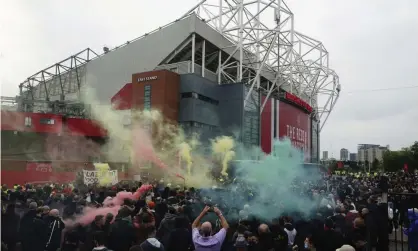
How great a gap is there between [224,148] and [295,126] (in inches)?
906

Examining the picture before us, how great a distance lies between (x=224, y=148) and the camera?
34.2m

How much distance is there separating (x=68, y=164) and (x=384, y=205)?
82.2 feet

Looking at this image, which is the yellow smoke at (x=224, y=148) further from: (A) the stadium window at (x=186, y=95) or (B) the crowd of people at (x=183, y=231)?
(B) the crowd of people at (x=183, y=231)

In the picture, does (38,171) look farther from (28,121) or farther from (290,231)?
(290,231)

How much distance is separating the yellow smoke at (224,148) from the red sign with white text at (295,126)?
13.0m

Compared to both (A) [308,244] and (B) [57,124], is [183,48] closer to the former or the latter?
(B) [57,124]

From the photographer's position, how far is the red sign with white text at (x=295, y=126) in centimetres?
4959

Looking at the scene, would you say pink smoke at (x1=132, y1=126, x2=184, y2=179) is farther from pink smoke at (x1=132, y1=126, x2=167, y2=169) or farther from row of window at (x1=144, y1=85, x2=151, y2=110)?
row of window at (x1=144, y1=85, x2=151, y2=110)

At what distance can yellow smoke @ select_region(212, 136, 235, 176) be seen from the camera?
3000 centimetres

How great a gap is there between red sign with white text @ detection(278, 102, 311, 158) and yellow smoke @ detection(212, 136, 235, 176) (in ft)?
42.6

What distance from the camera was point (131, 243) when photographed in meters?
5.93

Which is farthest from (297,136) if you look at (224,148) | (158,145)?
(158,145)

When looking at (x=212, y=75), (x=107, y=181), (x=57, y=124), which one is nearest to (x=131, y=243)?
(x=107, y=181)

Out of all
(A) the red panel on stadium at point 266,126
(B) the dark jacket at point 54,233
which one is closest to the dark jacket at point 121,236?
(B) the dark jacket at point 54,233
